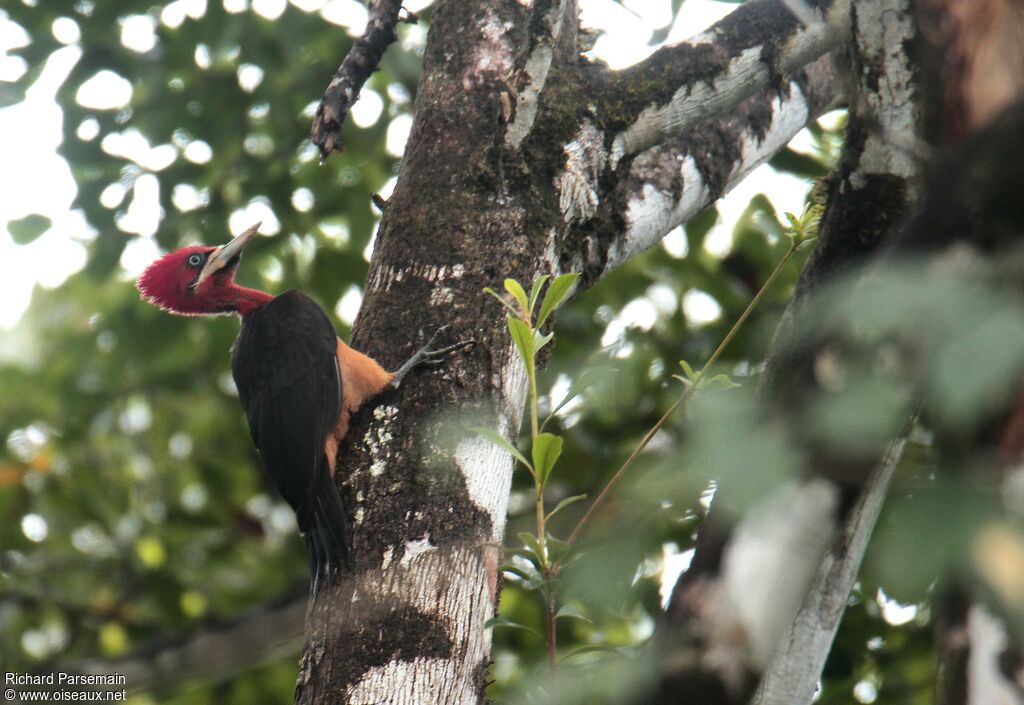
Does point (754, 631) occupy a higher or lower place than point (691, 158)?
lower

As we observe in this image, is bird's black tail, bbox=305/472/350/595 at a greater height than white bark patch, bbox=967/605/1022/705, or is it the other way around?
bird's black tail, bbox=305/472/350/595

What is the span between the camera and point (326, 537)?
227 centimetres

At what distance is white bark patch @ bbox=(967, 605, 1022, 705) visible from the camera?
68 centimetres

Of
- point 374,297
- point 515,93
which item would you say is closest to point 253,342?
point 374,297

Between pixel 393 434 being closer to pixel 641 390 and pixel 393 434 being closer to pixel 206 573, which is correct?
pixel 641 390

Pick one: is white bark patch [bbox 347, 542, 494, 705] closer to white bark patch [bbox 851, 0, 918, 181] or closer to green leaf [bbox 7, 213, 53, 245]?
white bark patch [bbox 851, 0, 918, 181]

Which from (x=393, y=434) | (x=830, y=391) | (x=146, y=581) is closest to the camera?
(x=830, y=391)

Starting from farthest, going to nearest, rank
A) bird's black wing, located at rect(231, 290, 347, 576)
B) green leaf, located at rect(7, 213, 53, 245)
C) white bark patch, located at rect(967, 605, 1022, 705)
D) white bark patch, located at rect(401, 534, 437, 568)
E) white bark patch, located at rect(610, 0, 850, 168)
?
green leaf, located at rect(7, 213, 53, 245) → bird's black wing, located at rect(231, 290, 347, 576) → white bark patch, located at rect(610, 0, 850, 168) → white bark patch, located at rect(401, 534, 437, 568) → white bark patch, located at rect(967, 605, 1022, 705)

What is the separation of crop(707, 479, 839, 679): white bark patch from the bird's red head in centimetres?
335

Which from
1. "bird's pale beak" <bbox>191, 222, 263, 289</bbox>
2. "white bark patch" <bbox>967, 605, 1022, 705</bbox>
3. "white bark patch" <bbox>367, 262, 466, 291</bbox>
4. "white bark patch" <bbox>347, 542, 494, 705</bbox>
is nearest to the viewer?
"white bark patch" <bbox>967, 605, 1022, 705</bbox>

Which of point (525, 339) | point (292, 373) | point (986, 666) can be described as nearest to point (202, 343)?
point (292, 373)

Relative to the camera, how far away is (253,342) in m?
3.49

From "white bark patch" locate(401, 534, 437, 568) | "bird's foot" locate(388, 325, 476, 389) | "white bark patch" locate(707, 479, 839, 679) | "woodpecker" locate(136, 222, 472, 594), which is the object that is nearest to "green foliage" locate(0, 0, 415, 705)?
"woodpecker" locate(136, 222, 472, 594)

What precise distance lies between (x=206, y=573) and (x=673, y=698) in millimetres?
3932
